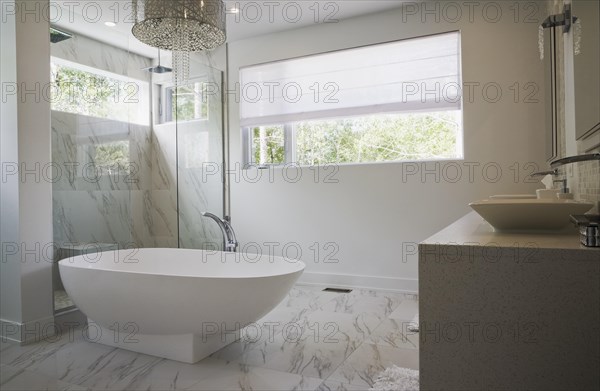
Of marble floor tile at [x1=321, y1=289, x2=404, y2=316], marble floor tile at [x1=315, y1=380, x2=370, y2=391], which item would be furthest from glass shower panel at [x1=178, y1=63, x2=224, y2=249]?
marble floor tile at [x1=315, y1=380, x2=370, y2=391]

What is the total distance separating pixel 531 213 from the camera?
1299mm

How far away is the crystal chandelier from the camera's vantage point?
2.50 m

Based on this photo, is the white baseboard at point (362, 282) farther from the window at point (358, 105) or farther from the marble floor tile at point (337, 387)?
the marble floor tile at point (337, 387)

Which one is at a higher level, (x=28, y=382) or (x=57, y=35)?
(x=57, y=35)

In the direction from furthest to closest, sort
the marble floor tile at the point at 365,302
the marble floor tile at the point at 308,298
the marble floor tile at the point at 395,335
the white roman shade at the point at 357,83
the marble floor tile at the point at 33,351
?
the white roman shade at the point at 357,83 → the marble floor tile at the point at 308,298 → the marble floor tile at the point at 365,302 → the marble floor tile at the point at 395,335 → the marble floor tile at the point at 33,351

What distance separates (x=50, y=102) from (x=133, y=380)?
84.2 inches

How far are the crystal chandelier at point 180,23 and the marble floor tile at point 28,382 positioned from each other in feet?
6.78

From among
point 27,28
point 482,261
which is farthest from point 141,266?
point 482,261

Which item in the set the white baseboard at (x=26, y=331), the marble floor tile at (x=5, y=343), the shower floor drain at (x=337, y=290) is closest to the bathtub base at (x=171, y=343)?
the white baseboard at (x=26, y=331)

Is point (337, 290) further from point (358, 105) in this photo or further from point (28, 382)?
point (28, 382)

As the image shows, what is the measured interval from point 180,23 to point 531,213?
2.20 m

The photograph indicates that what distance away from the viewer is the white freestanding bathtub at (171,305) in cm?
238

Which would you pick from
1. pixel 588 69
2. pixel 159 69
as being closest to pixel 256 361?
pixel 588 69

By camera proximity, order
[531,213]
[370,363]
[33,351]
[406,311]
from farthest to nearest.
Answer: [406,311] < [33,351] < [370,363] < [531,213]
